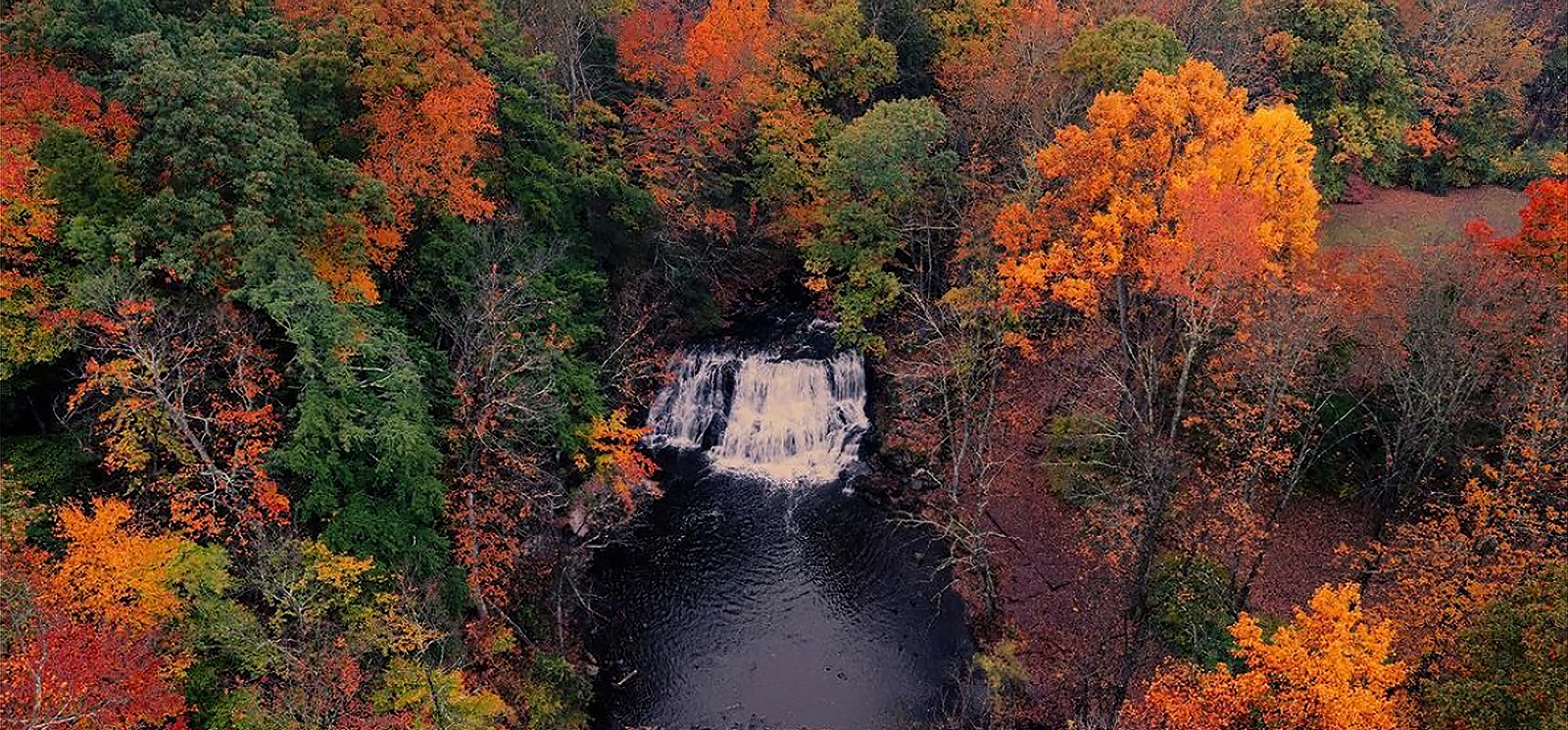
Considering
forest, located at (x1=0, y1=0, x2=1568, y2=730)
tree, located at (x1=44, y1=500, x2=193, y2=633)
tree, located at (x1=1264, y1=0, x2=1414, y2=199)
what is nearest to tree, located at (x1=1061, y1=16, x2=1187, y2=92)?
forest, located at (x1=0, y1=0, x2=1568, y2=730)

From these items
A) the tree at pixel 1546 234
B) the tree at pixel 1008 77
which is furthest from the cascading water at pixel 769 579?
the tree at pixel 1546 234

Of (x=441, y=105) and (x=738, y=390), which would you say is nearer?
(x=441, y=105)

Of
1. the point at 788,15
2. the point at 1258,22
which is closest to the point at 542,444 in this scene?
the point at 788,15

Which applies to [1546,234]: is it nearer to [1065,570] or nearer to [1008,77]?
[1065,570]

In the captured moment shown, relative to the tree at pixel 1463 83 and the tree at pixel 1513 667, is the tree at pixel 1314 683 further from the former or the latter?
the tree at pixel 1463 83

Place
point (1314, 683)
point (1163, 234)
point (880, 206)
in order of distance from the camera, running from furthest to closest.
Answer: point (880, 206)
point (1163, 234)
point (1314, 683)

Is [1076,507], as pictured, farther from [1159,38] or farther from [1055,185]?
[1159,38]

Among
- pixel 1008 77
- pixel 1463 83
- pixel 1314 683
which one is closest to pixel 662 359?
pixel 1008 77
